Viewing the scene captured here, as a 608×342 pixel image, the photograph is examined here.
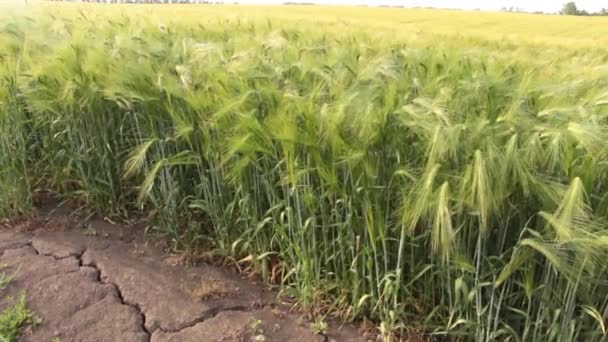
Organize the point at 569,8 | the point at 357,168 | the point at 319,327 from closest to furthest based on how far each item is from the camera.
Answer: the point at 357,168 → the point at 319,327 → the point at 569,8

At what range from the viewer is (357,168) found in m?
2.09

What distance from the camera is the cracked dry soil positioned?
88.4 inches

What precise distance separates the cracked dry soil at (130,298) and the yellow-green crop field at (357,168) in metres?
0.14

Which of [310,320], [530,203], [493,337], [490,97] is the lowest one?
[310,320]

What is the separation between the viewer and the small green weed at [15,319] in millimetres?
2197

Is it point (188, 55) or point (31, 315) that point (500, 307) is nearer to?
point (31, 315)

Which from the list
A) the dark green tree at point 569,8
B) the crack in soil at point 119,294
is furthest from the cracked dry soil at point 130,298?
the dark green tree at point 569,8

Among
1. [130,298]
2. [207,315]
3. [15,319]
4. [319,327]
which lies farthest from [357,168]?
[15,319]

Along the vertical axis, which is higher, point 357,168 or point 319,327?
point 357,168

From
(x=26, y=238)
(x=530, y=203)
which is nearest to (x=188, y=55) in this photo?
(x=26, y=238)

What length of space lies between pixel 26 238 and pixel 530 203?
2592 millimetres

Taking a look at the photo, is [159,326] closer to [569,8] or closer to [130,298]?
[130,298]

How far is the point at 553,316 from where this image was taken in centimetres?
187

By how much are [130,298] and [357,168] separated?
1.21m
